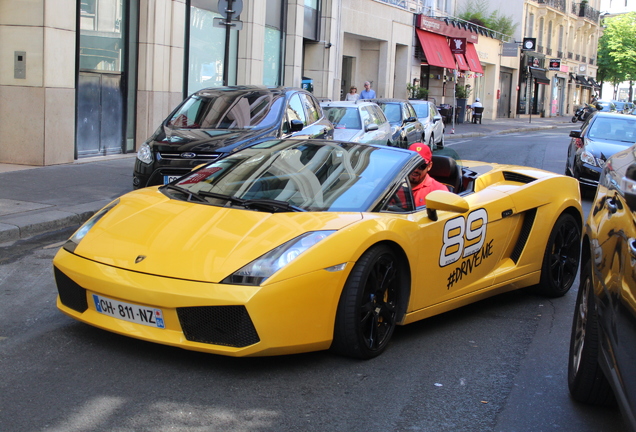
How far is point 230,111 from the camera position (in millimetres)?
11188

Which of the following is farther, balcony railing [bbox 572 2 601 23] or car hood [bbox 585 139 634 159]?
balcony railing [bbox 572 2 601 23]

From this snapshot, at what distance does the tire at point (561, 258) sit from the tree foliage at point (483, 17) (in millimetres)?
41851

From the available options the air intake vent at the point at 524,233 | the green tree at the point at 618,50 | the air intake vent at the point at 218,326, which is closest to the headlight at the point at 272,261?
the air intake vent at the point at 218,326

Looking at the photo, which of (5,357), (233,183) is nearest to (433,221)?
(233,183)

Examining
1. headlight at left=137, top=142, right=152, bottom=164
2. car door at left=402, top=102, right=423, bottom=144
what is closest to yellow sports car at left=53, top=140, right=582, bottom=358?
headlight at left=137, top=142, right=152, bottom=164

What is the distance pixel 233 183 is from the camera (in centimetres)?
515

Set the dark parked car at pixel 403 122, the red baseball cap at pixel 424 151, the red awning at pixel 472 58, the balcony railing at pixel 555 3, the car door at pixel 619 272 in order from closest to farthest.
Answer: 1. the car door at pixel 619 272
2. the red baseball cap at pixel 424 151
3. the dark parked car at pixel 403 122
4. the red awning at pixel 472 58
5. the balcony railing at pixel 555 3

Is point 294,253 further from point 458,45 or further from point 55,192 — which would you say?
point 458,45

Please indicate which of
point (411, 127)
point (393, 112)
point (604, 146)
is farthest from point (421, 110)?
point (604, 146)

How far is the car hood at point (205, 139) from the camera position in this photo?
1016cm

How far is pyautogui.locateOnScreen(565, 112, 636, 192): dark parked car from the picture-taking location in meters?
13.1

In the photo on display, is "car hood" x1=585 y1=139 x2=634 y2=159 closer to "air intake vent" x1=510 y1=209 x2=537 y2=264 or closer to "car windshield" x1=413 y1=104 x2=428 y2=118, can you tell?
"air intake vent" x1=510 y1=209 x2=537 y2=264

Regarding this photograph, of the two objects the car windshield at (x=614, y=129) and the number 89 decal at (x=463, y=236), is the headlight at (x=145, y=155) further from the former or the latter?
the car windshield at (x=614, y=129)

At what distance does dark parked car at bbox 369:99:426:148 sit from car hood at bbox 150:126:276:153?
7.18m
